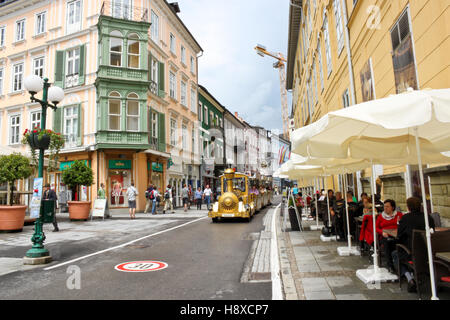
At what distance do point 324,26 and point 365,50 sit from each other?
289 inches

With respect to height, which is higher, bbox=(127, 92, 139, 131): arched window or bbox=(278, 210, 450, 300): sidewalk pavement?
bbox=(127, 92, 139, 131): arched window

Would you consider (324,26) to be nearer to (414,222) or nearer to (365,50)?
(365,50)

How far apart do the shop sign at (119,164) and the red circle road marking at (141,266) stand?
1520cm

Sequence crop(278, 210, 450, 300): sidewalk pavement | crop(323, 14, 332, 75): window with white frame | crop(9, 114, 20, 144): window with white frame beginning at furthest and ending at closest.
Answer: crop(9, 114, 20, 144): window with white frame < crop(323, 14, 332, 75): window with white frame < crop(278, 210, 450, 300): sidewalk pavement

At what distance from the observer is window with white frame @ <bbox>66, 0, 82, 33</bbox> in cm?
2302

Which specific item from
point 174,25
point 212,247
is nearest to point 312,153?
point 212,247

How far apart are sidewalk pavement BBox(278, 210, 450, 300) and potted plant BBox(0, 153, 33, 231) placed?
33.3 ft

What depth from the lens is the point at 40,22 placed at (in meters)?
24.9

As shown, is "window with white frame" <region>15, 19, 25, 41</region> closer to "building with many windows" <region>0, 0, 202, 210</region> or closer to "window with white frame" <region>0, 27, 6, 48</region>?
"building with many windows" <region>0, 0, 202, 210</region>

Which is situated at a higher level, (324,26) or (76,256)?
(324,26)

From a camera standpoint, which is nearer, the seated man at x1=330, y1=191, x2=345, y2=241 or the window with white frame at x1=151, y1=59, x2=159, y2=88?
the seated man at x1=330, y1=191, x2=345, y2=241

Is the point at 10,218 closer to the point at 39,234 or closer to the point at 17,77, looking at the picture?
the point at 39,234

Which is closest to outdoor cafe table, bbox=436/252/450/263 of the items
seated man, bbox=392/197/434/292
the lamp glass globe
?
seated man, bbox=392/197/434/292
